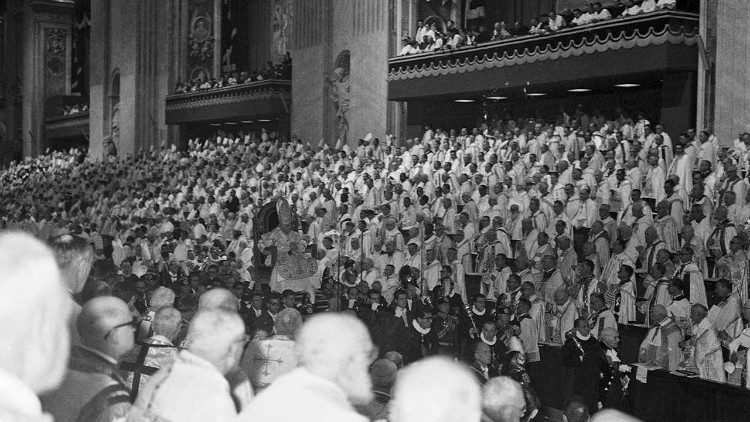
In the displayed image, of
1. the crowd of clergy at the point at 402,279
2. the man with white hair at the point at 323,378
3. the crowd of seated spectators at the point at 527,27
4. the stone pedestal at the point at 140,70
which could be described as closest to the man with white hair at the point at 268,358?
the crowd of clergy at the point at 402,279

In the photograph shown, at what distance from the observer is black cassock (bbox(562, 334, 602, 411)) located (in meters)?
10.6

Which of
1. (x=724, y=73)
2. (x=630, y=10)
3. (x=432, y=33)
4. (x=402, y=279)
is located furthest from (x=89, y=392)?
(x=432, y=33)

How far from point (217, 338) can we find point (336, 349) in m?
0.50

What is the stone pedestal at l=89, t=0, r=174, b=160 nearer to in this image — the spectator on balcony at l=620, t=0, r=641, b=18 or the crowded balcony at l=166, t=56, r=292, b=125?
the crowded balcony at l=166, t=56, r=292, b=125

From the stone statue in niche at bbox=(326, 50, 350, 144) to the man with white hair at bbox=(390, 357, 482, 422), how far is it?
84.0ft

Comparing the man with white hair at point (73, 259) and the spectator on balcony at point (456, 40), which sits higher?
the spectator on balcony at point (456, 40)

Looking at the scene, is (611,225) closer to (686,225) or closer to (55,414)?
(686,225)

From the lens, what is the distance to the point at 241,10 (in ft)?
126

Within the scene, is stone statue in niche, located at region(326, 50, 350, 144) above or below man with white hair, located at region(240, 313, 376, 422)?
above

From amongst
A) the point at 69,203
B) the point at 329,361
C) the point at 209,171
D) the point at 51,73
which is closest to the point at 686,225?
the point at 329,361

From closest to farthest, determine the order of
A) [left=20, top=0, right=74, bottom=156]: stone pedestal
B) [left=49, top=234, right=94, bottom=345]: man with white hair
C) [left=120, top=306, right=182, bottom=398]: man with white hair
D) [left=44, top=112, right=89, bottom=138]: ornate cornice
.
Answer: [left=49, top=234, right=94, bottom=345]: man with white hair, [left=120, top=306, right=182, bottom=398]: man with white hair, [left=44, top=112, right=89, bottom=138]: ornate cornice, [left=20, top=0, right=74, bottom=156]: stone pedestal

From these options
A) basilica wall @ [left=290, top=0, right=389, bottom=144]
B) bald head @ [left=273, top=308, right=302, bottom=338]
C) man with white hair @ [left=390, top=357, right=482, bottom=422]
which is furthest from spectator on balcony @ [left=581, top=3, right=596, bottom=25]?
man with white hair @ [left=390, top=357, right=482, bottom=422]

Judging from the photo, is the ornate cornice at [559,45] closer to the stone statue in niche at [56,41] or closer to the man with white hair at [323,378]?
the man with white hair at [323,378]

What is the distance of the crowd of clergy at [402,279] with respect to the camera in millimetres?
3537
